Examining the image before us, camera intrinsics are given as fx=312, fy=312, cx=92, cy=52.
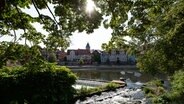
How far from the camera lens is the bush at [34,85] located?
728 inches

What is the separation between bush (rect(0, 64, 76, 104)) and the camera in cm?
1848

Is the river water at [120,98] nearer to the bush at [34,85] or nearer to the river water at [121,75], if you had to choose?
the bush at [34,85]

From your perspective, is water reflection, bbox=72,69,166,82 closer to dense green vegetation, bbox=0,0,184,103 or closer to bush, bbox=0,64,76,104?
bush, bbox=0,64,76,104

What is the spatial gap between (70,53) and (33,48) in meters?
110

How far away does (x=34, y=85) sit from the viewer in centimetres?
1953

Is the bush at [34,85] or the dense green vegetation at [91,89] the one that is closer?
the bush at [34,85]

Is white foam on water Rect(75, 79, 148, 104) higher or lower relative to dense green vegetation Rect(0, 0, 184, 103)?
lower

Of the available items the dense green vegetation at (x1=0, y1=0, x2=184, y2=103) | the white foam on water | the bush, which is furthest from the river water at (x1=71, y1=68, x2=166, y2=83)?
the dense green vegetation at (x1=0, y1=0, x2=184, y2=103)

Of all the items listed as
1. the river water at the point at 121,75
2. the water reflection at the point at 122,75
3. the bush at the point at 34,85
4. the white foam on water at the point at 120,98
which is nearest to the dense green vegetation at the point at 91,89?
the white foam on water at the point at 120,98

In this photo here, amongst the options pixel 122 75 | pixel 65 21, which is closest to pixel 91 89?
pixel 65 21

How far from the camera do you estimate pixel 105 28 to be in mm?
9914

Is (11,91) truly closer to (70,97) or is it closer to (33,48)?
(70,97)

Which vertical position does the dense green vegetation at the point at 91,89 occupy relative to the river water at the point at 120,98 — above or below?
above

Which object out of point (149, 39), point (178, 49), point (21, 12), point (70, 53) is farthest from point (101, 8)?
point (70, 53)
